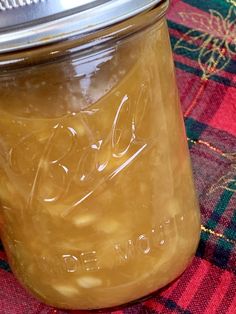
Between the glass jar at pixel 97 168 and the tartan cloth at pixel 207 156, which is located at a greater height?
the glass jar at pixel 97 168

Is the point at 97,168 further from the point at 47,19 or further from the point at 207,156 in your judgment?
the point at 207,156

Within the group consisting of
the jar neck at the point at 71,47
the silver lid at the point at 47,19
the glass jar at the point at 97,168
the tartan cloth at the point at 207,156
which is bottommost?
the tartan cloth at the point at 207,156

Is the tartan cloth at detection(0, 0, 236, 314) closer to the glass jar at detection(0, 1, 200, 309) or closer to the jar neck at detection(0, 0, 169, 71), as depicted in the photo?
the glass jar at detection(0, 1, 200, 309)

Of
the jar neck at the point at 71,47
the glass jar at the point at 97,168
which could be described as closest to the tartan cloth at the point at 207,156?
the glass jar at the point at 97,168

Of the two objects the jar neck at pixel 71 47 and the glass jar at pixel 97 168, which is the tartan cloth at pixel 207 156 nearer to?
the glass jar at pixel 97 168

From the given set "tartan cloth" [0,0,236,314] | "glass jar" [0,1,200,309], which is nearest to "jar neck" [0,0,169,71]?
"glass jar" [0,1,200,309]

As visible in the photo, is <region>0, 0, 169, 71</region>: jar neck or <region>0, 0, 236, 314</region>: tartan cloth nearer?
<region>0, 0, 169, 71</region>: jar neck

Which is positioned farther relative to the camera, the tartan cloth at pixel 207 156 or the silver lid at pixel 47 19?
the tartan cloth at pixel 207 156
